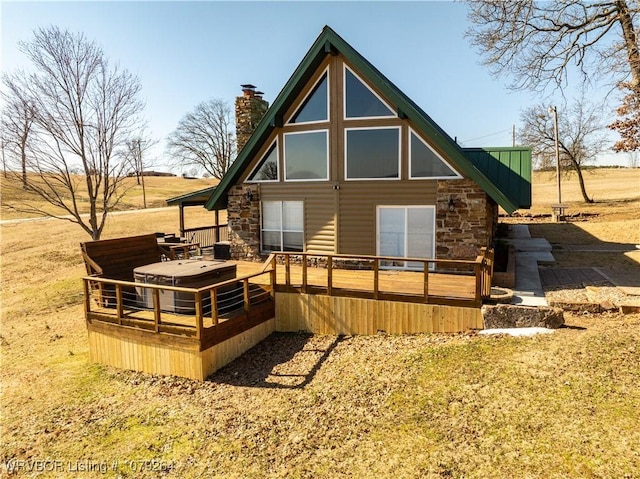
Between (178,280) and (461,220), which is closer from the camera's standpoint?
(178,280)

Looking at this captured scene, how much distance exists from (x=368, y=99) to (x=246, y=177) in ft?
14.3

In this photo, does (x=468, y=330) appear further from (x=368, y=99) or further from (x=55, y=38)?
(x=55, y=38)

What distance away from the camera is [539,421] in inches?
191

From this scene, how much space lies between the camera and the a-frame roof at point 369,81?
935 cm

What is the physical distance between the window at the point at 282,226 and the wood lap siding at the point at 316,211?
0.21 metres

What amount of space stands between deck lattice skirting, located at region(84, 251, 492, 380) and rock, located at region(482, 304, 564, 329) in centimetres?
22

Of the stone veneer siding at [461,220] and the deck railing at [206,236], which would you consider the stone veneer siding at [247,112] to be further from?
the stone veneer siding at [461,220]

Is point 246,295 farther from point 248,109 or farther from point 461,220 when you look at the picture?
point 248,109

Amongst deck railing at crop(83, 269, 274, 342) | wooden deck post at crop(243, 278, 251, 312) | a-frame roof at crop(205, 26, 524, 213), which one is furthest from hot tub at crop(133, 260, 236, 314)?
a-frame roof at crop(205, 26, 524, 213)

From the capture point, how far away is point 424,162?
33.5 ft

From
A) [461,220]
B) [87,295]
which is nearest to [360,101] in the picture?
[461,220]

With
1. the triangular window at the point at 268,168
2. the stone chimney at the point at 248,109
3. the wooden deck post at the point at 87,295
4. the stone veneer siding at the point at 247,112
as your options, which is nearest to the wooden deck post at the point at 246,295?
the wooden deck post at the point at 87,295

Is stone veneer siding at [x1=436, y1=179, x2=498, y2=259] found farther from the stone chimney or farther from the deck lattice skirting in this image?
the stone chimney

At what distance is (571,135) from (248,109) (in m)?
31.9
